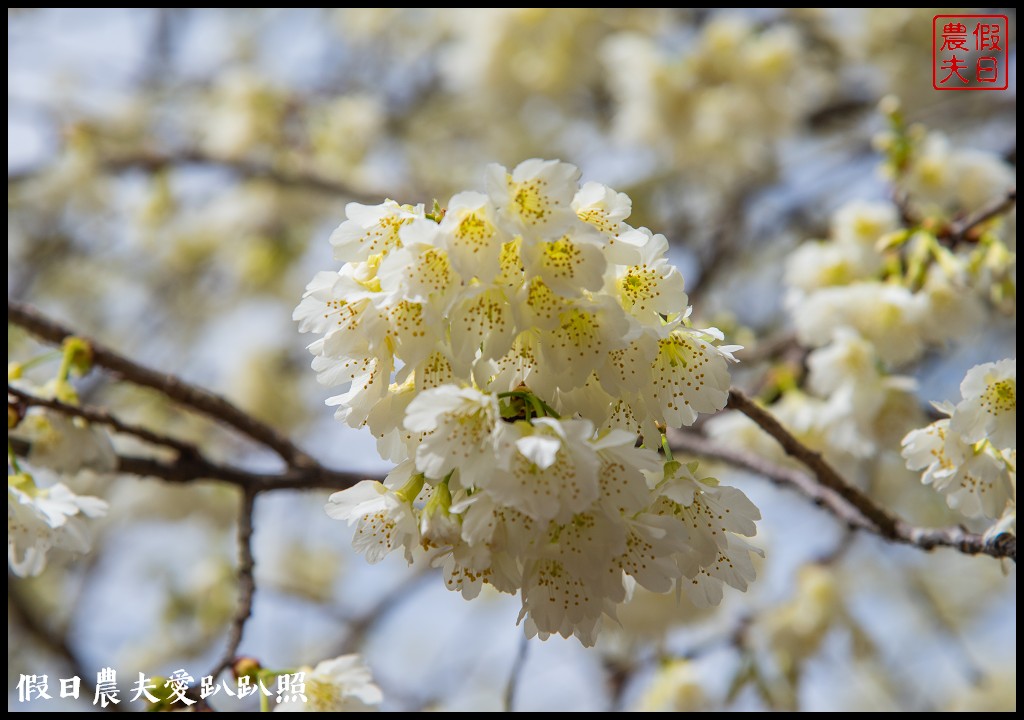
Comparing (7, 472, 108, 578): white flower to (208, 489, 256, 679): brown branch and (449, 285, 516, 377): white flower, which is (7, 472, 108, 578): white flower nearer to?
(208, 489, 256, 679): brown branch

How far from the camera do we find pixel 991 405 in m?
1.39

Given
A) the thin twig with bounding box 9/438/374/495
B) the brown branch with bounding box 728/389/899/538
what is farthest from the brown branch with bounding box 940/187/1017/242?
the thin twig with bounding box 9/438/374/495

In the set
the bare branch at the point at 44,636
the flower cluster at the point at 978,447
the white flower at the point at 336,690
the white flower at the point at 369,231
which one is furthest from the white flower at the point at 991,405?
the bare branch at the point at 44,636

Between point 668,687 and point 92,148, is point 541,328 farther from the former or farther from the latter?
point 92,148

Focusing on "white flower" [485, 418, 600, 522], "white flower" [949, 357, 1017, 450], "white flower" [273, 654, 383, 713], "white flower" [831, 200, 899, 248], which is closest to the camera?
"white flower" [485, 418, 600, 522]

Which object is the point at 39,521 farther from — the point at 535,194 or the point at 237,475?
the point at 535,194

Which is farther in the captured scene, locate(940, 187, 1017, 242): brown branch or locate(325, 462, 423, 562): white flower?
locate(940, 187, 1017, 242): brown branch

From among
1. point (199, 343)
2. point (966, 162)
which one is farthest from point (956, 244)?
point (199, 343)

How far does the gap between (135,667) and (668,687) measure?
3.07 metres

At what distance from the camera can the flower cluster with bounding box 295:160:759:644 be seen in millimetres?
1063

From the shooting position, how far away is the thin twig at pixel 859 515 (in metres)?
1.44

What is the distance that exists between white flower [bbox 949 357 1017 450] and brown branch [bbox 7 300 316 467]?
4.63 ft

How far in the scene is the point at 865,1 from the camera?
185 inches

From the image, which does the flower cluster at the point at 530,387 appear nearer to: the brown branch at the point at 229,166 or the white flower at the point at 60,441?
the white flower at the point at 60,441
